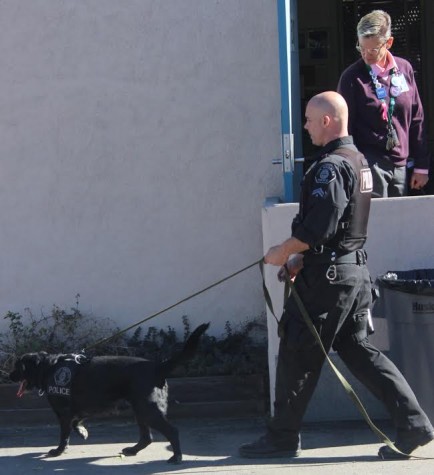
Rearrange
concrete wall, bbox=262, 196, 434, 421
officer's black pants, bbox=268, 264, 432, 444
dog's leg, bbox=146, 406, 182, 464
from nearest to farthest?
officer's black pants, bbox=268, 264, 432, 444 → dog's leg, bbox=146, 406, 182, 464 → concrete wall, bbox=262, 196, 434, 421

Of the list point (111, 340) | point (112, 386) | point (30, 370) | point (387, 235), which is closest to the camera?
point (112, 386)

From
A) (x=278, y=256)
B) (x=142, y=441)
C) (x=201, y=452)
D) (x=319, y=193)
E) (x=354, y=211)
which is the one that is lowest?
(x=201, y=452)

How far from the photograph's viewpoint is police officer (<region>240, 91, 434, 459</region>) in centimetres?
495

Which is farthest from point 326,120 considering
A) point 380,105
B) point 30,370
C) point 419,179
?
point 30,370

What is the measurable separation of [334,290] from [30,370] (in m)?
1.77

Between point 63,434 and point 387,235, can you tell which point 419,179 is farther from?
point 63,434

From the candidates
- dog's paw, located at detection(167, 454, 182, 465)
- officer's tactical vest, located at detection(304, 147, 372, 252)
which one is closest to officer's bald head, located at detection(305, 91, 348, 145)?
officer's tactical vest, located at detection(304, 147, 372, 252)

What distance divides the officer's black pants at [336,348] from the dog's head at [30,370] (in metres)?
1.32

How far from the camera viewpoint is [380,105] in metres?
5.93

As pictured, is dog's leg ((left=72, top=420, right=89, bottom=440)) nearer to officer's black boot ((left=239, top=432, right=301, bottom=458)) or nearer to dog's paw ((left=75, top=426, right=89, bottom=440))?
dog's paw ((left=75, top=426, right=89, bottom=440))

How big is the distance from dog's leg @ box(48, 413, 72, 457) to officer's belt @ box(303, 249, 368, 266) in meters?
1.61

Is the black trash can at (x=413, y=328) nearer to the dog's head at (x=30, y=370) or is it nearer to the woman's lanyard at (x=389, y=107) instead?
the woman's lanyard at (x=389, y=107)

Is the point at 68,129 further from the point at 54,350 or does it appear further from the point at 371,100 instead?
the point at 371,100

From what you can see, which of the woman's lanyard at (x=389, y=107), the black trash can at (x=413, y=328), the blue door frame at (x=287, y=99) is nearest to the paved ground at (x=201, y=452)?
the black trash can at (x=413, y=328)
